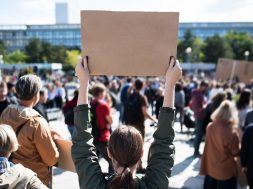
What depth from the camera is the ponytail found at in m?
1.82

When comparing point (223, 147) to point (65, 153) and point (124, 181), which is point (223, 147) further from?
point (124, 181)

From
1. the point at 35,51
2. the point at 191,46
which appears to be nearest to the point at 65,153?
the point at 191,46

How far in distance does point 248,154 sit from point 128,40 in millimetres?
2919

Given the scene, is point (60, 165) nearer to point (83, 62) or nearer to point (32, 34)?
point (83, 62)

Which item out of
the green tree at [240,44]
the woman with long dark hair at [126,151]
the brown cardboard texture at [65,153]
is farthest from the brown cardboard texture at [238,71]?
the green tree at [240,44]

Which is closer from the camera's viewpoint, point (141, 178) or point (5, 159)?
point (141, 178)

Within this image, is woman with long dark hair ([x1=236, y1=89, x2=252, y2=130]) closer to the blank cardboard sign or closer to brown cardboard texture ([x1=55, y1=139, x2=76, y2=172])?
brown cardboard texture ([x1=55, y1=139, x2=76, y2=172])

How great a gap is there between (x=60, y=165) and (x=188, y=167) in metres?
4.83

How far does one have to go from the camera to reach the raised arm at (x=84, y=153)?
6.29ft

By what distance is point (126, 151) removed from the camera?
1.85 meters

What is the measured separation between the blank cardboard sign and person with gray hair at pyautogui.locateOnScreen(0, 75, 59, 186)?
1.22m

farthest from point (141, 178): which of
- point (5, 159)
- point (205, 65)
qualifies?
point (205, 65)

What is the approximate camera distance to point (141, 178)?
195cm

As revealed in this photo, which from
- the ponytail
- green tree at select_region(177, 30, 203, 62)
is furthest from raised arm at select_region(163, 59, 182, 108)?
green tree at select_region(177, 30, 203, 62)
